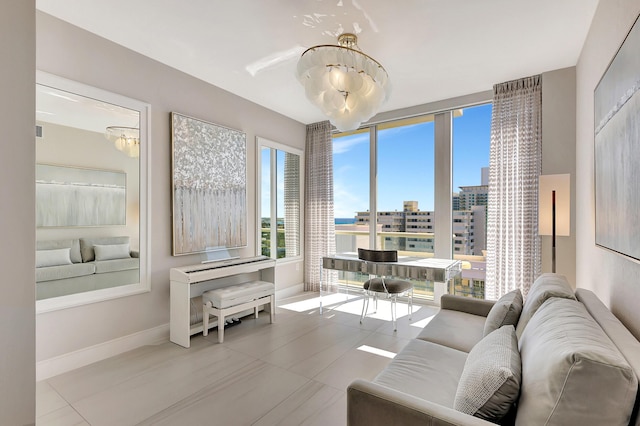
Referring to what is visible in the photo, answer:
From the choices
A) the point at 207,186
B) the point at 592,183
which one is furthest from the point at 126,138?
the point at 592,183

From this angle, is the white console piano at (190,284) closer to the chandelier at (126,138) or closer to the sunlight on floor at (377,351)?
the chandelier at (126,138)

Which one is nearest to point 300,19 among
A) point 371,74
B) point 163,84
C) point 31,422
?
point 371,74

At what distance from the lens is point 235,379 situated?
2318 mm

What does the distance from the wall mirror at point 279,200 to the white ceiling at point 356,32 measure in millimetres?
1326

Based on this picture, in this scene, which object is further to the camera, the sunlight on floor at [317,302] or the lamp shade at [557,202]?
the sunlight on floor at [317,302]

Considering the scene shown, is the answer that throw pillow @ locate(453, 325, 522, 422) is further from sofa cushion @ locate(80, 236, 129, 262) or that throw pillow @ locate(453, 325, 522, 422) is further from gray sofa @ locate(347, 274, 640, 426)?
sofa cushion @ locate(80, 236, 129, 262)

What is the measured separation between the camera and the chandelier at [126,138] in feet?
9.25

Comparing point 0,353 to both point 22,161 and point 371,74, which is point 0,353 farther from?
point 371,74

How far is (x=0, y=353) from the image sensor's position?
95 cm

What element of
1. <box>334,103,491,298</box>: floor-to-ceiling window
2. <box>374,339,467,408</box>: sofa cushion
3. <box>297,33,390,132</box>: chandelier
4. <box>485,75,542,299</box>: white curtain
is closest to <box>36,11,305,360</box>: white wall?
<box>297,33,390,132</box>: chandelier

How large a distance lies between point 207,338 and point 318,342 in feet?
3.85

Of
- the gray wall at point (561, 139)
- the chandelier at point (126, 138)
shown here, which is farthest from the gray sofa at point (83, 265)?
the gray wall at point (561, 139)

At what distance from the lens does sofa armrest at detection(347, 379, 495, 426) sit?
1037 millimetres

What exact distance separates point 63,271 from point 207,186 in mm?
1533
